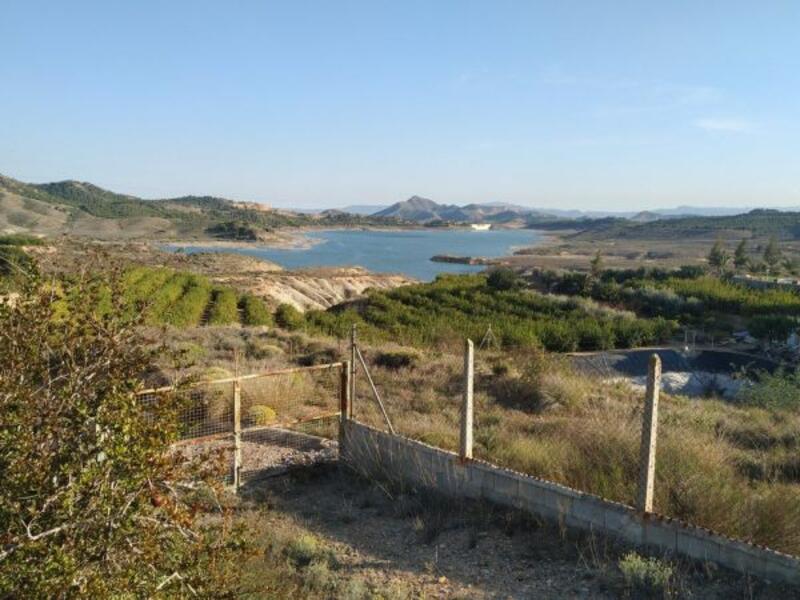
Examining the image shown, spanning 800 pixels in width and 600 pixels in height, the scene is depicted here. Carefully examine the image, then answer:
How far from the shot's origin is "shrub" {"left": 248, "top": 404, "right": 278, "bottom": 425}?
38.9ft

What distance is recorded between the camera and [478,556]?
6.61 metres

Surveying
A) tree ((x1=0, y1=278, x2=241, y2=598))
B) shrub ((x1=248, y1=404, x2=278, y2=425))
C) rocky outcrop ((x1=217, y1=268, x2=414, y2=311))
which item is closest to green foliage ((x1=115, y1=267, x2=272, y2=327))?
rocky outcrop ((x1=217, y1=268, x2=414, y2=311))

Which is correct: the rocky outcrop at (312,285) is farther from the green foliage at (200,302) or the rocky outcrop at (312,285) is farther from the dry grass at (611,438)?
the dry grass at (611,438)

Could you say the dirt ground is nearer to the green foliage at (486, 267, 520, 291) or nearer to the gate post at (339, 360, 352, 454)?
the gate post at (339, 360, 352, 454)

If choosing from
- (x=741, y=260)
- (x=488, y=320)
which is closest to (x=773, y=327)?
(x=488, y=320)

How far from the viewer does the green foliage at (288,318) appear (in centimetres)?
3216

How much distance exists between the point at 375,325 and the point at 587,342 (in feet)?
31.1

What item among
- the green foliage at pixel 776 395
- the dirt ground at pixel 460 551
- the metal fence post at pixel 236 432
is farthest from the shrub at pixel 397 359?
the metal fence post at pixel 236 432

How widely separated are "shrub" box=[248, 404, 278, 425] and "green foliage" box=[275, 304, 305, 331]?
18100 mm

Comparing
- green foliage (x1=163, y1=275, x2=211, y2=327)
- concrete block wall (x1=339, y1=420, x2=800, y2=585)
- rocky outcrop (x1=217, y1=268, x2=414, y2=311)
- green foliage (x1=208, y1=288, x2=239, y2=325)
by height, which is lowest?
rocky outcrop (x1=217, y1=268, x2=414, y2=311)

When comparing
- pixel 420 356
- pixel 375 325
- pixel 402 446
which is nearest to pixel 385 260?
pixel 375 325

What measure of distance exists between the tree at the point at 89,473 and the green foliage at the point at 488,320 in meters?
19.2

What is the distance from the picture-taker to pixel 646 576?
5.55 meters

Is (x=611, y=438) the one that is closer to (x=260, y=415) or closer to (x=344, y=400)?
(x=344, y=400)
